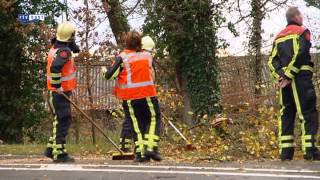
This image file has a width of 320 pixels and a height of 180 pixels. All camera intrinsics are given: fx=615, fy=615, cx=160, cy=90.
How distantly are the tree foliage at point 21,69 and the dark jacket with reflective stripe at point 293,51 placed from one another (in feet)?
35.3

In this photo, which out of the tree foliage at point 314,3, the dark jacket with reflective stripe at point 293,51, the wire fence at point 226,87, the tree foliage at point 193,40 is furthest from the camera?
the tree foliage at point 193,40

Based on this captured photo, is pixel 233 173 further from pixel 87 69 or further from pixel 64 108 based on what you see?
pixel 87 69

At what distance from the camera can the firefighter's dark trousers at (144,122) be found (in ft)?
28.4

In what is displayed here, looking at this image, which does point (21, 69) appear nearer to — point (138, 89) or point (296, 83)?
point (138, 89)

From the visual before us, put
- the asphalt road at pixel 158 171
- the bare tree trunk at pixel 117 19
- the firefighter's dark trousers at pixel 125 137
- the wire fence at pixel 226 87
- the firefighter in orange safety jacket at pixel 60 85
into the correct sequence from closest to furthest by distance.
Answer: the asphalt road at pixel 158 171
the firefighter in orange safety jacket at pixel 60 85
the firefighter's dark trousers at pixel 125 137
the wire fence at pixel 226 87
the bare tree trunk at pixel 117 19

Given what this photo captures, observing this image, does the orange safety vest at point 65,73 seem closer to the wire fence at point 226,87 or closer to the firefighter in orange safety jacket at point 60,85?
the firefighter in orange safety jacket at point 60,85

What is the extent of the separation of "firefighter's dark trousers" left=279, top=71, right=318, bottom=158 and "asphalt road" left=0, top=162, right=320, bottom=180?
0.36 metres

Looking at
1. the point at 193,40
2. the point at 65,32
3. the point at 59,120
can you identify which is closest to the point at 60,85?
the point at 59,120

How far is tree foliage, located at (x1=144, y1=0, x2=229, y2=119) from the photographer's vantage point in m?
19.0

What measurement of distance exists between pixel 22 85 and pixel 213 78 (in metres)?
5.95

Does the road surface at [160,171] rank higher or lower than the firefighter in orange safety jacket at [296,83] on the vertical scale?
lower

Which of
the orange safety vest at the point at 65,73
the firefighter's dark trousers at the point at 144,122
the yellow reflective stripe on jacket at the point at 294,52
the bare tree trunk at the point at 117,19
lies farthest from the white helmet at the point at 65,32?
the bare tree trunk at the point at 117,19

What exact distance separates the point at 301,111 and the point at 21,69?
40.1 ft

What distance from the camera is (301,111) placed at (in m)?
8.27
